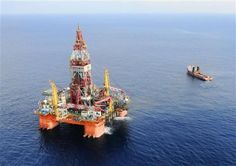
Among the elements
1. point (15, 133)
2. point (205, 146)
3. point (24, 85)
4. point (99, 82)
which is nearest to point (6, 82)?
point (24, 85)

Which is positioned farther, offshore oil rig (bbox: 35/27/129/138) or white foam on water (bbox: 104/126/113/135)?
white foam on water (bbox: 104/126/113/135)

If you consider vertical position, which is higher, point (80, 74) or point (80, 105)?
point (80, 74)

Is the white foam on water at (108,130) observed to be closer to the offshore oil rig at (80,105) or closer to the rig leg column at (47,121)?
the offshore oil rig at (80,105)

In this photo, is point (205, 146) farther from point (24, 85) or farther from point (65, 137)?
point (24, 85)

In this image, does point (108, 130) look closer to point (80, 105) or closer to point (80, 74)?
point (80, 105)

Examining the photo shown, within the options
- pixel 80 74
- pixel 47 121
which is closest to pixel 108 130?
pixel 47 121

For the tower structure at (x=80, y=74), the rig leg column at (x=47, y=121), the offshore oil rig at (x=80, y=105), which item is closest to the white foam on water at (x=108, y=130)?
the offshore oil rig at (x=80, y=105)

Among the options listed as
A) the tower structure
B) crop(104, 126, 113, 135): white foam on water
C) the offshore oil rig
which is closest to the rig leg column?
the offshore oil rig

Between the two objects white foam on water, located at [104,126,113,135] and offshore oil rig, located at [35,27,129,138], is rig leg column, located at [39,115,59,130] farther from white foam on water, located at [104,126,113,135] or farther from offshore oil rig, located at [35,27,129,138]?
white foam on water, located at [104,126,113,135]
